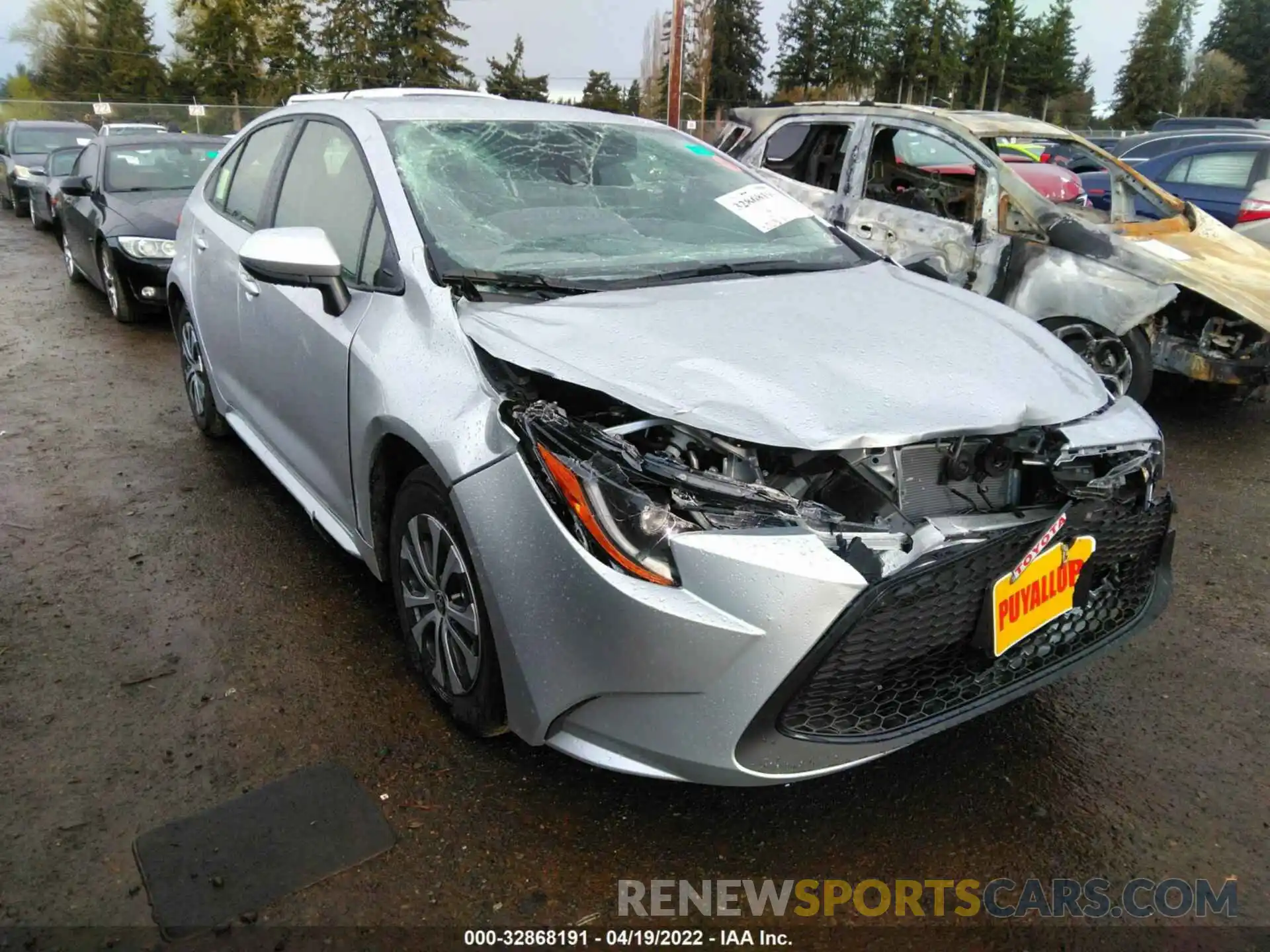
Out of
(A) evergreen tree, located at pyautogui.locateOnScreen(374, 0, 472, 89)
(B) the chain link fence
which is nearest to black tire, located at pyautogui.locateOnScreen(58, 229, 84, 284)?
(B) the chain link fence

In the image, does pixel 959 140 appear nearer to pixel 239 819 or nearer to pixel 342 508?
pixel 342 508

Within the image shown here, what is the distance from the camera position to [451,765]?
254 cm

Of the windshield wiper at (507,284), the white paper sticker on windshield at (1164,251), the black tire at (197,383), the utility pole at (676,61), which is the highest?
the utility pole at (676,61)

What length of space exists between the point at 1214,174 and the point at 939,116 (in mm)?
5084

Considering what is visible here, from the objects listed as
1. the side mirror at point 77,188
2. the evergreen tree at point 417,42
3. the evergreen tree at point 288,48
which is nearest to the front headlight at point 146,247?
the side mirror at point 77,188

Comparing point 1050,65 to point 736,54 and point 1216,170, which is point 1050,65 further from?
point 1216,170

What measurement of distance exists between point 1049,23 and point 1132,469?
87852 mm

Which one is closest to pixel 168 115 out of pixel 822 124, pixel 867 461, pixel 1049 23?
pixel 822 124

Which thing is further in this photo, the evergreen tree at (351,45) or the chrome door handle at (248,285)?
the evergreen tree at (351,45)

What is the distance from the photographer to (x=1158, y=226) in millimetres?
6082

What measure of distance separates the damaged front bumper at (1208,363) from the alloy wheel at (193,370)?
5053 mm

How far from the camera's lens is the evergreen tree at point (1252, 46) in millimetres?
65188

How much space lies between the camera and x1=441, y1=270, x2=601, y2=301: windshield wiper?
8.46ft

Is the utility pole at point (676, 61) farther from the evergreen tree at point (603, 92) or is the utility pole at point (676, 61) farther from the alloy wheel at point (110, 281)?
the evergreen tree at point (603, 92)
